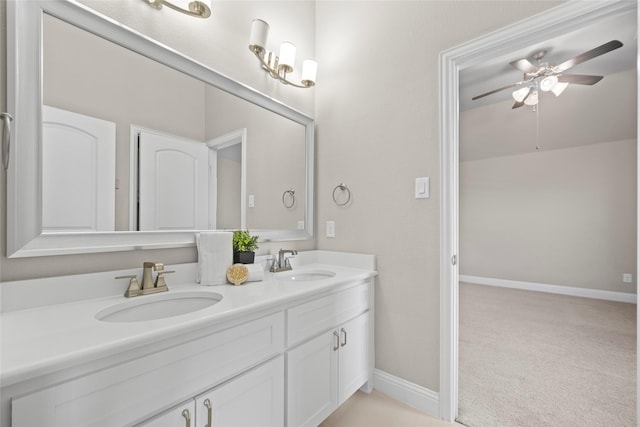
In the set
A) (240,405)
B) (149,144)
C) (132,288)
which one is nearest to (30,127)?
(149,144)

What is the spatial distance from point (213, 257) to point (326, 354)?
29.0 inches

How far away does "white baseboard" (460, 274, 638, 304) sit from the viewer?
382cm

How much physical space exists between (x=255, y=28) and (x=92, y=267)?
144 cm

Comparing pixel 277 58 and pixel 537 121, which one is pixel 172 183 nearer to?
pixel 277 58

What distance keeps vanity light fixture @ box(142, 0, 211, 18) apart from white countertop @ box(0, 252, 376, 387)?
1.28 m

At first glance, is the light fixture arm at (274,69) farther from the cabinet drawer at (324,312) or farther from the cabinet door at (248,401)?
the cabinet door at (248,401)

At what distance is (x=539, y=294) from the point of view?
14.0ft

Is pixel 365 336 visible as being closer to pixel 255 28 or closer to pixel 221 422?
pixel 221 422

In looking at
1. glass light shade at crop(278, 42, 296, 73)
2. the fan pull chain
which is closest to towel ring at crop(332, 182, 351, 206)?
glass light shade at crop(278, 42, 296, 73)

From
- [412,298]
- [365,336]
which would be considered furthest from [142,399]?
[412,298]

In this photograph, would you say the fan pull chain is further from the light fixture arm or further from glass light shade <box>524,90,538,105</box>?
the light fixture arm

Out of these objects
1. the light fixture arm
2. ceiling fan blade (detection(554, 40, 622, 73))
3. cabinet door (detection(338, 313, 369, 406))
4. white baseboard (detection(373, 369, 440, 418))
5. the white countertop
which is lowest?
white baseboard (detection(373, 369, 440, 418))

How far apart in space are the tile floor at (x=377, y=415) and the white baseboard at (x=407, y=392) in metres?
0.03

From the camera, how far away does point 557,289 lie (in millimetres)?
4301
